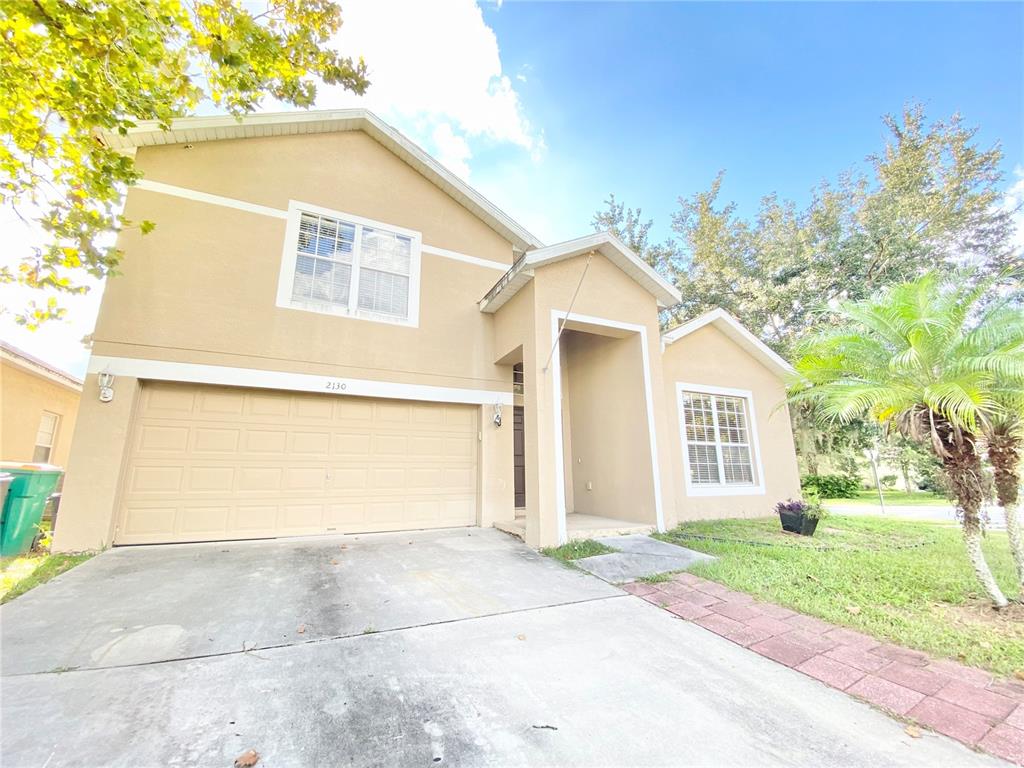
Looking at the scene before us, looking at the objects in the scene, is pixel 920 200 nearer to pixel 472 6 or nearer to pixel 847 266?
pixel 847 266

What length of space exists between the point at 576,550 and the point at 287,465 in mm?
4945

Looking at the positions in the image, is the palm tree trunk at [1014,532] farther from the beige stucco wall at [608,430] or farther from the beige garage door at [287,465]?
the beige garage door at [287,465]

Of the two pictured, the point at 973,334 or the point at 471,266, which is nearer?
the point at 973,334

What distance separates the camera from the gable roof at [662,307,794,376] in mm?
8984

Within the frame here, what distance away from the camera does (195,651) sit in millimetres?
3045

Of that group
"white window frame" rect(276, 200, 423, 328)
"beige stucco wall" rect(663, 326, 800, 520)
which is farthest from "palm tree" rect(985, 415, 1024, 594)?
"white window frame" rect(276, 200, 423, 328)

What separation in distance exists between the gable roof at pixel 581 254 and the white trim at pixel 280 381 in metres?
1.97

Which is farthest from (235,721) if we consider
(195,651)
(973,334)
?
(973,334)

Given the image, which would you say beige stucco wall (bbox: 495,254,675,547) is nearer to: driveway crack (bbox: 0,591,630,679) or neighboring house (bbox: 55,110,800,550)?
neighboring house (bbox: 55,110,800,550)

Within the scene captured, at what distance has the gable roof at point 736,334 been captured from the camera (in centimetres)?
898

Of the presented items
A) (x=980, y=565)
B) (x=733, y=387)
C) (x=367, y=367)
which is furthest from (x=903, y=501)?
(x=367, y=367)

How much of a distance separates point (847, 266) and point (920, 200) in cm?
323

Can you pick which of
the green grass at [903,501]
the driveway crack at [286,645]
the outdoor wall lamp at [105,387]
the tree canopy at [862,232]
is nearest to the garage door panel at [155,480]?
the outdoor wall lamp at [105,387]

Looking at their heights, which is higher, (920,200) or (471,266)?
(920,200)
